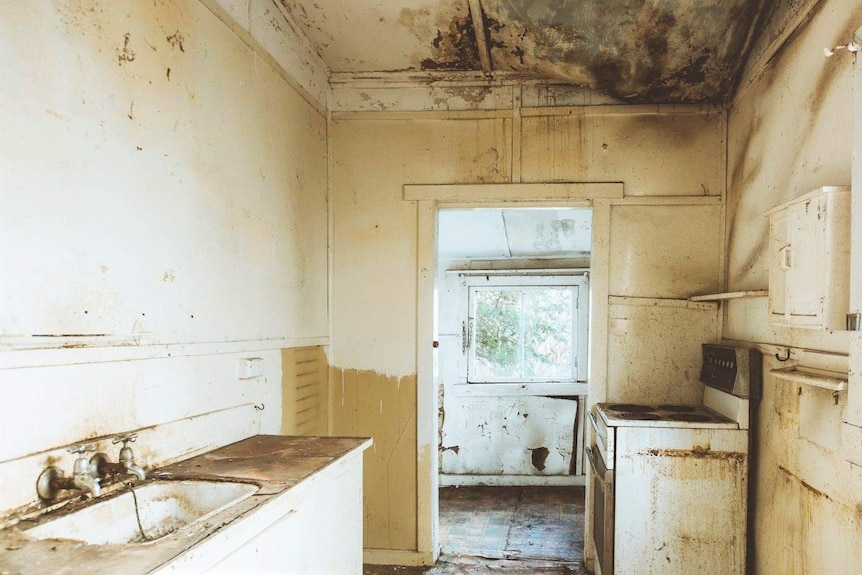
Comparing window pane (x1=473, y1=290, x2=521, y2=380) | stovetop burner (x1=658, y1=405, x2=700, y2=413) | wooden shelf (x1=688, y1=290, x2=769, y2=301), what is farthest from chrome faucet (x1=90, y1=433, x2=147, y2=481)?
window pane (x1=473, y1=290, x2=521, y2=380)

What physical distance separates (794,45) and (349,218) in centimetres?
230

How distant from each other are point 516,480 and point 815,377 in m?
3.34

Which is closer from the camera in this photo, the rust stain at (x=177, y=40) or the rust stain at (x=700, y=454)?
the rust stain at (x=177, y=40)

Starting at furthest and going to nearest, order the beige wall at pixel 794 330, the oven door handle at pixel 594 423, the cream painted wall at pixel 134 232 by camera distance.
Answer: the oven door handle at pixel 594 423 < the beige wall at pixel 794 330 < the cream painted wall at pixel 134 232

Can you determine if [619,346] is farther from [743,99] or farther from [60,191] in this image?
[60,191]

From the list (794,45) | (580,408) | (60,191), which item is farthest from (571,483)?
(60,191)

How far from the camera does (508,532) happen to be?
3.72 m

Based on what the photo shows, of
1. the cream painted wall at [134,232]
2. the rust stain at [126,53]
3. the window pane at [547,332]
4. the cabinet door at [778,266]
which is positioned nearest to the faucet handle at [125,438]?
the cream painted wall at [134,232]

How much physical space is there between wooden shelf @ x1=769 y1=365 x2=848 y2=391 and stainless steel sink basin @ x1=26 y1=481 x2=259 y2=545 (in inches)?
68.3

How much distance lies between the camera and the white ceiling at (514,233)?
433 centimetres

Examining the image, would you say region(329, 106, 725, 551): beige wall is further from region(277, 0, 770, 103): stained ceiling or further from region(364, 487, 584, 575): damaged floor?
region(364, 487, 584, 575): damaged floor

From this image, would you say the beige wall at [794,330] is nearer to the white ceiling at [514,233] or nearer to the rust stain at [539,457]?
the white ceiling at [514,233]

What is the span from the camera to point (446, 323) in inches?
198

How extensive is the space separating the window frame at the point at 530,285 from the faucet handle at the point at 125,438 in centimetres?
355
